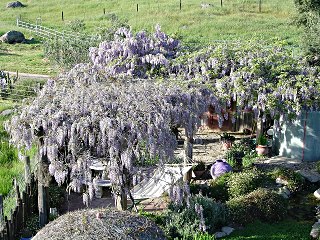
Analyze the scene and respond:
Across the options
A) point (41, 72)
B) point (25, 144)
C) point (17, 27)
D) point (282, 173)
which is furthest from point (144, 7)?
point (25, 144)

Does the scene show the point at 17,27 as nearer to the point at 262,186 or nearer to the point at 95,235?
the point at 262,186

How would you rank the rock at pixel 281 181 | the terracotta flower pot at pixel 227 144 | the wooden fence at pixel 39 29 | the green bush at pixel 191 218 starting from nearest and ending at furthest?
the green bush at pixel 191 218 < the rock at pixel 281 181 < the terracotta flower pot at pixel 227 144 < the wooden fence at pixel 39 29

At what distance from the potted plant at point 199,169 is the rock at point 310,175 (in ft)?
8.30

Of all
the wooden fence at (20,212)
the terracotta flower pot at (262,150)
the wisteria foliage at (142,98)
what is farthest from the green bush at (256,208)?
the wooden fence at (20,212)

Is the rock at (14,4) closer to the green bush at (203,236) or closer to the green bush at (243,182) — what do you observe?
the green bush at (243,182)

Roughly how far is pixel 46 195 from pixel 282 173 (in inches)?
240

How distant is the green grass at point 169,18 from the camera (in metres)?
36.7

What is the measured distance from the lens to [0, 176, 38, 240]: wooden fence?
10.6 m

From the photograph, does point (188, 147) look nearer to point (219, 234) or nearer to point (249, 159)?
point (249, 159)

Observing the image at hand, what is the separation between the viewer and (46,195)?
38.9 feet

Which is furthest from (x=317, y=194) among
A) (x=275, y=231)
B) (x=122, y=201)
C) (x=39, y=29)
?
(x=39, y=29)

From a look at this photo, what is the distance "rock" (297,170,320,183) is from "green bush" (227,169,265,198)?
1.34 meters

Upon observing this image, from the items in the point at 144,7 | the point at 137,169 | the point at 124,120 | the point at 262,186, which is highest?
the point at 144,7

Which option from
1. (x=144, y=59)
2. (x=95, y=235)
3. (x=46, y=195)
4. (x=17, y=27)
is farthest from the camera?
(x=17, y=27)
